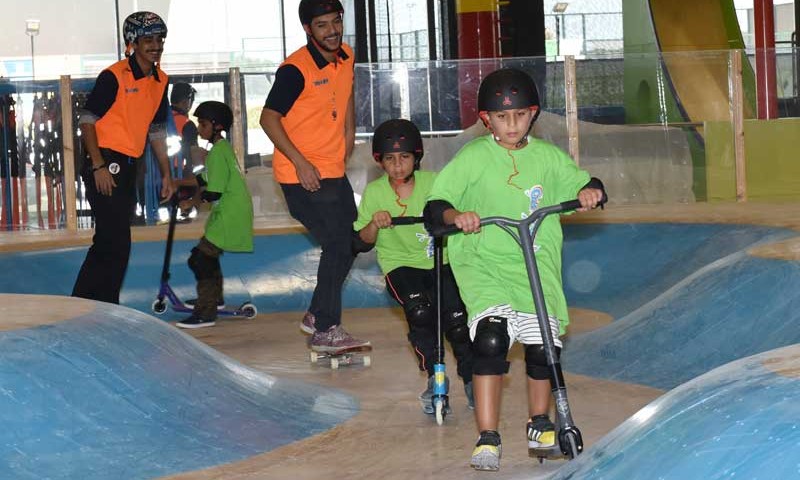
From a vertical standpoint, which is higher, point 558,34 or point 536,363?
point 558,34

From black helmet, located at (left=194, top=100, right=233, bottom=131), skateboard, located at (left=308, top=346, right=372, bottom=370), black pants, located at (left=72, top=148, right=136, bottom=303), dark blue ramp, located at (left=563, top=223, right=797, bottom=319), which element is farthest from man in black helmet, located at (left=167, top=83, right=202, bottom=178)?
skateboard, located at (left=308, top=346, right=372, bottom=370)

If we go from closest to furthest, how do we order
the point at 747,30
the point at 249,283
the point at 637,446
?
→ the point at 637,446 < the point at 249,283 < the point at 747,30

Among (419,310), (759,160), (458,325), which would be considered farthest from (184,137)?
(458,325)

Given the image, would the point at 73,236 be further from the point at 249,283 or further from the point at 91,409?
the point at 91,409

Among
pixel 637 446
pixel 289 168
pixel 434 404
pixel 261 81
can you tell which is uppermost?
pixel 261 81

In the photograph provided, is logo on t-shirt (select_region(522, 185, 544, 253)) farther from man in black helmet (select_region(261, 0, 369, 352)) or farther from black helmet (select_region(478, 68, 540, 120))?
man in black helmet (select_region(261, 0, 369, 352))

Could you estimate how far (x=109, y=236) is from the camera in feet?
23.3

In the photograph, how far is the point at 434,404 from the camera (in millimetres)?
5211

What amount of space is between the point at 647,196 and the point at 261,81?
12.5 ft

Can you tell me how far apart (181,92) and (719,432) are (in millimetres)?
9579

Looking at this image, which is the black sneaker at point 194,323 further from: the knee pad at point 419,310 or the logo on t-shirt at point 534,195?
the logo on t-shirt at point 534,195

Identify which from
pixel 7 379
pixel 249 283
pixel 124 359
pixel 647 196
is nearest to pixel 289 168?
pixel 124 359

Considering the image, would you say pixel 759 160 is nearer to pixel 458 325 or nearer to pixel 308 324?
pixel 308 324

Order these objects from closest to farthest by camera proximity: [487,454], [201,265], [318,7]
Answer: [487,454] → [318,7] → [201,265]
